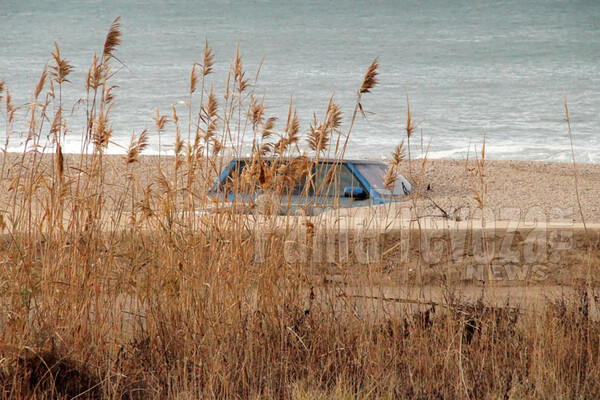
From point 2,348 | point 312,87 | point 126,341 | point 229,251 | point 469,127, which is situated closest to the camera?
point 2,348

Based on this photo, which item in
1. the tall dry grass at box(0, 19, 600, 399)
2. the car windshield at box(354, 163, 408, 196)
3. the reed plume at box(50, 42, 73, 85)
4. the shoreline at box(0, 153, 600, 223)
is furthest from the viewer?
the shoreline at box(0, 153, 600, 223)

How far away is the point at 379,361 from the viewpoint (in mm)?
2480

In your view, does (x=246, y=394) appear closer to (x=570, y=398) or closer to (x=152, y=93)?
(x=570, y=398)

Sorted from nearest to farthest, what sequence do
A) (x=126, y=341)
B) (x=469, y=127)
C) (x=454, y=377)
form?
(x=454, y=377) → (x=126, y=341) → (x=469, y=127)

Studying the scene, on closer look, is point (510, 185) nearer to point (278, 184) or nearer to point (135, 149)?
point (278, 184)

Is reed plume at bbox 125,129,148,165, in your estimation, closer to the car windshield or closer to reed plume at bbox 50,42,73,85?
reed plume at bbox 50,42,73,85

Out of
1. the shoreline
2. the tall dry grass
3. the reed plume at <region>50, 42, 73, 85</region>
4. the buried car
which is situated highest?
the reed plume at <region>50, 42, 73, 85</region>

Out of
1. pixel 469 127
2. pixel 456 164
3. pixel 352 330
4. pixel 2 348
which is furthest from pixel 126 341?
pixel 469 127

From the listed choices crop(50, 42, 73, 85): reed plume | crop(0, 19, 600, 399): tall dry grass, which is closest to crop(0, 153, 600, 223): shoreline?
crop(0, 19, 600, 399): tall dry grass

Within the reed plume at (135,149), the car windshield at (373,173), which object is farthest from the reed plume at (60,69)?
the car windshield at (373,173)

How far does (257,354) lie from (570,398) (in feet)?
3.31

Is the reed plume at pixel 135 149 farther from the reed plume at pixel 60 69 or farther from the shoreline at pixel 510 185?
the shoreline at pixel 510 185

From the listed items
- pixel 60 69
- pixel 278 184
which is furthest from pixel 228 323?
pixel 60 69

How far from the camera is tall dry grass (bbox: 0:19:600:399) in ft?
7.70
